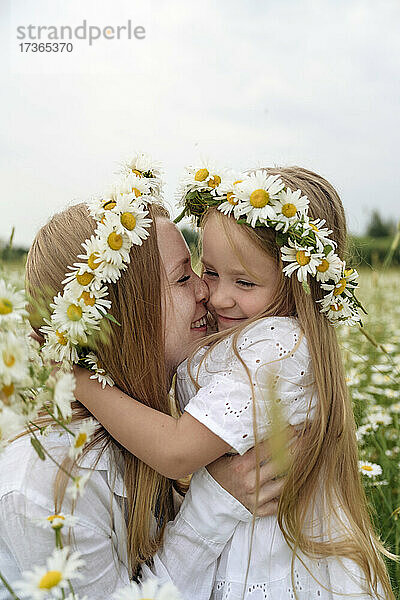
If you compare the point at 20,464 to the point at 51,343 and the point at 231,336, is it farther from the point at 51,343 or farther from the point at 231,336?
the point at 231,336

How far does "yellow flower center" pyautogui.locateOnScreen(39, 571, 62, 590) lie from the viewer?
940 mm

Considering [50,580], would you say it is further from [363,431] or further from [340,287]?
[363,431]

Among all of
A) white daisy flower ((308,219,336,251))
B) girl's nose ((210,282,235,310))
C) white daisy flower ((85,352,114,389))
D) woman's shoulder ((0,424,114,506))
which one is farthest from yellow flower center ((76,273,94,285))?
white daisy flower ((308,219,336,251))

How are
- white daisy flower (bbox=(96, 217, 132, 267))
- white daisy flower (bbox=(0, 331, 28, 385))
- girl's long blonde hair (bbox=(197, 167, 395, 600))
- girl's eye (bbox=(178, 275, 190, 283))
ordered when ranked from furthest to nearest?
girl's eye (bbox=(178, 275, 190, 283)) → girl's long blonde hair (bbox=(197, 167, 395, 600)) → white daisy flower (bbox=(96, 217, 132, 267)) → white daisy flower (bbox=(0, 331, 28, 385))

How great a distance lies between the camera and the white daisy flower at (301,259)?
5.82ft

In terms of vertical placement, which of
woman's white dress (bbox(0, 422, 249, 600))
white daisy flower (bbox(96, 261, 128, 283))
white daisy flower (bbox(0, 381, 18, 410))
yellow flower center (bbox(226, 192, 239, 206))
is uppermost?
yellow flower center (bbox(226, 192, 239, 206))

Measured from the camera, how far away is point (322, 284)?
6.12ft

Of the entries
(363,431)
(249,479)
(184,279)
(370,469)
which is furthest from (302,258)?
(363,431)

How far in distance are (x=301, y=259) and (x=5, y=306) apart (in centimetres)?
98

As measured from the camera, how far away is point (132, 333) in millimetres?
1856

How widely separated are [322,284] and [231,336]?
28 centimetres

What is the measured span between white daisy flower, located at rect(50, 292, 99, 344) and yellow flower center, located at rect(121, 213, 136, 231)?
230mm

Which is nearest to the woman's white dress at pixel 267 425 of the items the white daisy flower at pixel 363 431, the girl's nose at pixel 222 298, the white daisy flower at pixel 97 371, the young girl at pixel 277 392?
the young girl at pixel 277 392

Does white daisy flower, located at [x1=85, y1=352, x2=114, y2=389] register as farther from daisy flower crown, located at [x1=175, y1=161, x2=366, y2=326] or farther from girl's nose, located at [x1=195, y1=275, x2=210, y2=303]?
daisy flower crown, located at [x1=175, y1=161, x2=366, y2=326]
